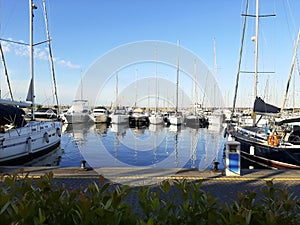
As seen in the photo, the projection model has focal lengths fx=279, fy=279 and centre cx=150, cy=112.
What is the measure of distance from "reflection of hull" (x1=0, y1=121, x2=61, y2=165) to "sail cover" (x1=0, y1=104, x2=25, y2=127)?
51 cm

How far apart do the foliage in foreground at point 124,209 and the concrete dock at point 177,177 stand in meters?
4.86

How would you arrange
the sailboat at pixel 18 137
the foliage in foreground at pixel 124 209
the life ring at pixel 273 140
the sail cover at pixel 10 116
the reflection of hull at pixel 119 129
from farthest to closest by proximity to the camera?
the reflection of hull at pixel 119 129, the sail cover at pixel 10 116, the sailboat at pixel 18 137, the life ring at pixel 273 140, the foliage in foreground at pixel 124 209

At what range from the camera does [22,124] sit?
17.9 m

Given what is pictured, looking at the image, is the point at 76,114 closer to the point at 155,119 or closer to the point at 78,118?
the point at 78,118

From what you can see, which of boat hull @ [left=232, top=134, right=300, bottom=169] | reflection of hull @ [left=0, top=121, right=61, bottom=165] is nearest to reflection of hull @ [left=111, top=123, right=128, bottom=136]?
reflection of hull @ [left=0, top=121, right=61, bottom=165]

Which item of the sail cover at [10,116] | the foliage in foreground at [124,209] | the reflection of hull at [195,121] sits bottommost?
the reflection of hull at [195,121]

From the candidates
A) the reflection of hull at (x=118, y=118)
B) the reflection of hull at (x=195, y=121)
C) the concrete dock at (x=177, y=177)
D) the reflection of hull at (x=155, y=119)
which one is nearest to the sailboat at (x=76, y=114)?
the reflection of hull at (x=118, y=118)

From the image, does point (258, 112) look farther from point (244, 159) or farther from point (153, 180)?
point (153, 180)

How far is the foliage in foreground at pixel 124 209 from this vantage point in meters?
2.42

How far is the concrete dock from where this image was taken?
27.1ft

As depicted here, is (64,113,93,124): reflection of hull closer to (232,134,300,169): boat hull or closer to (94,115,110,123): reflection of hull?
(94,115,110,123): reflection of hull

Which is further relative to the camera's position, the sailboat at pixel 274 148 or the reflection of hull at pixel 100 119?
the reflection of hull at pixel 100 119

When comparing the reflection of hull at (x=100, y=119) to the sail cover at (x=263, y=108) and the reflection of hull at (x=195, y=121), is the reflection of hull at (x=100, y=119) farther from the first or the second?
the sail cover at (x=263, y=108)

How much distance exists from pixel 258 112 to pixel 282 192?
17.8 m
